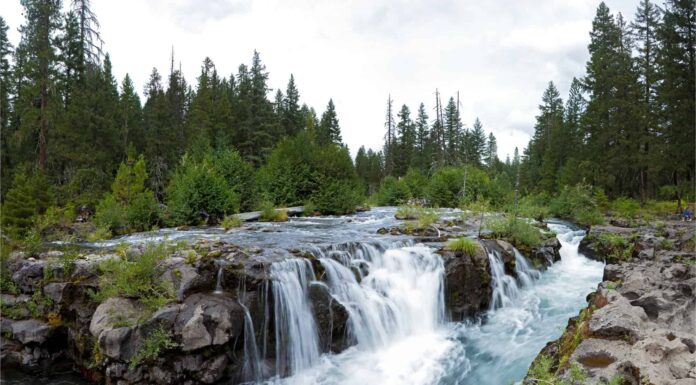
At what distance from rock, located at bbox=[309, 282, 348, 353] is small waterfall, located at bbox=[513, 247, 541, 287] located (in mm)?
6142

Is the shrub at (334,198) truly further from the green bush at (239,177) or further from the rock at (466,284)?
the rock at (466,284)

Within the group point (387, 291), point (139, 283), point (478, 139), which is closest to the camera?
point (139, 283)

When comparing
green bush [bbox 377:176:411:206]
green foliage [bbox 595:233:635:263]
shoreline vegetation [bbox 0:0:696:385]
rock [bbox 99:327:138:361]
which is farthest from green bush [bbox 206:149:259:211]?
green bush [bbox 377:176:411:206]

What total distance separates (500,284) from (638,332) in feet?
19.2

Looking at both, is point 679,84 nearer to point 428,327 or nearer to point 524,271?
point 524,271

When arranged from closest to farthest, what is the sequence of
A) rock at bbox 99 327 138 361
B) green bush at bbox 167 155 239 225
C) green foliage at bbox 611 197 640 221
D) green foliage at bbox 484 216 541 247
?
rock at bbox 99 327 138 361 < green foliage at bbox 484 216 541 247 < green bush at bbox 167 155 239 225 < green foliage at bbox 611 197 640 221

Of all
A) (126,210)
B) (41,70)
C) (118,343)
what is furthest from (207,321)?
(41,70)

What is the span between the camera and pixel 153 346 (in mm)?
6273

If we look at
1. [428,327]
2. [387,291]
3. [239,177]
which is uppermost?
[239,177]

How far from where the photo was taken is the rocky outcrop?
13.3ft

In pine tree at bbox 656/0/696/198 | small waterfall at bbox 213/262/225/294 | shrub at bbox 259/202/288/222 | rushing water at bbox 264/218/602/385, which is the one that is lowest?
rushing water at bbox 264/218/602/385

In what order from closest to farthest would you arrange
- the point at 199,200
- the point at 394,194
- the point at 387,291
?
the point at 387,291 → the point at 199,200 → the point at 394,194

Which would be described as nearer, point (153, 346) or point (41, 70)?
point (153, 346)

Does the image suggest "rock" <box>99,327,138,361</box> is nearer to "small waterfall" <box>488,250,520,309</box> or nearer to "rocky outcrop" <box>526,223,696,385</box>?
"rocky outcrop" <box>526,223,696,385</box>
